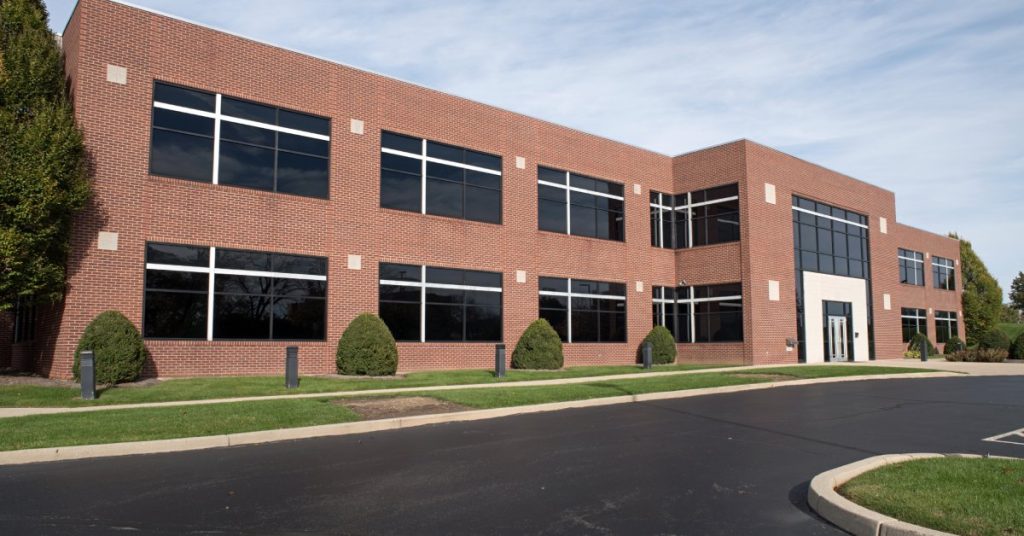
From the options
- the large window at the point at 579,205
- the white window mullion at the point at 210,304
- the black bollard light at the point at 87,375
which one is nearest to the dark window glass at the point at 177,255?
the white window mullion at the point at 210,304

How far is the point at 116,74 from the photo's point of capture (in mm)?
18594

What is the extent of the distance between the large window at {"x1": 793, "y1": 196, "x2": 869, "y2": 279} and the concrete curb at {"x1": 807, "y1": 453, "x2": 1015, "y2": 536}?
2660 cm

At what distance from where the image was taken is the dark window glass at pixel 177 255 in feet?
61.8

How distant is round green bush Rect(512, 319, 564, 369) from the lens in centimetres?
2469

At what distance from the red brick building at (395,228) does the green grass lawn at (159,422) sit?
250 inches

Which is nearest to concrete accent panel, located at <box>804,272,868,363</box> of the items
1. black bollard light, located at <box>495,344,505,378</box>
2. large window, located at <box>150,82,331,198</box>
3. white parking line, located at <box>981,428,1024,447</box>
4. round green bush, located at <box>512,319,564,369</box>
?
round green bush, located at <box>512,319,564,369</box>

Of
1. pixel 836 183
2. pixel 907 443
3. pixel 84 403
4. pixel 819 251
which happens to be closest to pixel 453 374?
pixel 84 403

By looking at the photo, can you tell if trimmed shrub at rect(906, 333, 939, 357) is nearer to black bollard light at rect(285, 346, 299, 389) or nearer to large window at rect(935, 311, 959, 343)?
large window at rect(935, 311, 959, 343)

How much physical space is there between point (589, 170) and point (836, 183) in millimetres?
14061

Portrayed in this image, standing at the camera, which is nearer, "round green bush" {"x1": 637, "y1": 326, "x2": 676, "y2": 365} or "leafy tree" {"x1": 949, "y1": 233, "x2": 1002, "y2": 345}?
"round green bush" {"x1": 637, "y1": 326, "x2": 676, "y2": 365}

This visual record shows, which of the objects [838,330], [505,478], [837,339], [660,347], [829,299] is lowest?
[505,478]

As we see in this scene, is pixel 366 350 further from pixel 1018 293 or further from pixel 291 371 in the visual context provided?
pixel 1018 293

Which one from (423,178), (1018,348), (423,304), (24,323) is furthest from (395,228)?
(1018,348)

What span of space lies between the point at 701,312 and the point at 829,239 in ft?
27.3
